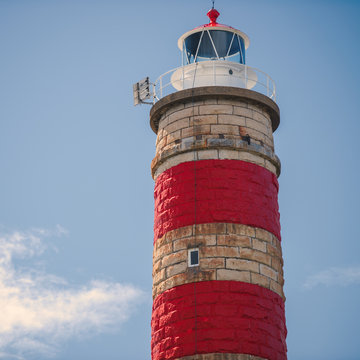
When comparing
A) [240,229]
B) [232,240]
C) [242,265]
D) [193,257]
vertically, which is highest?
[240,229]

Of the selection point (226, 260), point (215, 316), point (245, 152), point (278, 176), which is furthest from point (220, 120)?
point (215, 316)

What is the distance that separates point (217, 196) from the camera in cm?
2231

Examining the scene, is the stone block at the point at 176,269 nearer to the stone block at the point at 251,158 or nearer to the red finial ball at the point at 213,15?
the stone block at the point at 251,158

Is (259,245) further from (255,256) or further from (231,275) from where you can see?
(231,275)

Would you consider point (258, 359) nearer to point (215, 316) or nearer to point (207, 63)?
point (215, 316)

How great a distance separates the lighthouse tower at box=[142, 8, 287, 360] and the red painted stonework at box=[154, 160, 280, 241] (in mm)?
33

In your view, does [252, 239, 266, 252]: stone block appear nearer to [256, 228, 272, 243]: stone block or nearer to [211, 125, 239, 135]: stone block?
[256, 228, 272, 243]: stone block

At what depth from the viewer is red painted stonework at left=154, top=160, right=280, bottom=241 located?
2217 cm

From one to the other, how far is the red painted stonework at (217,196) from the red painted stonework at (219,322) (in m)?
2.07

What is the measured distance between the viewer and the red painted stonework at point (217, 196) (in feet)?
72.7

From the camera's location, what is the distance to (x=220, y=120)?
2348 centimetres

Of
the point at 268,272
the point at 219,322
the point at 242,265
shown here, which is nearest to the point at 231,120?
the point at 242,265

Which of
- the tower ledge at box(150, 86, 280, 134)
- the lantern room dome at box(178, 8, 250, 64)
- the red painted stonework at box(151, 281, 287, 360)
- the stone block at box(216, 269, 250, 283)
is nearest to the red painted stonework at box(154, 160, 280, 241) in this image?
the stone block at box(216, 269, 250, 283)

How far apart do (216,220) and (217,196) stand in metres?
0.78
